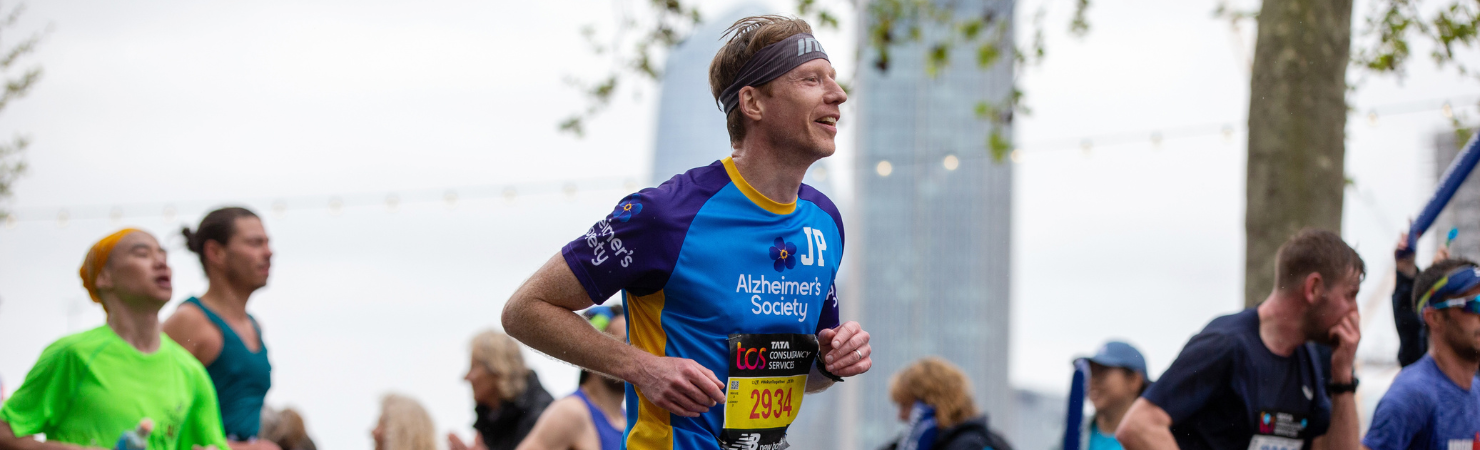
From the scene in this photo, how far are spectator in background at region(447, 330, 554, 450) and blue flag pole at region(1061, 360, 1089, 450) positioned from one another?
2.59 metres

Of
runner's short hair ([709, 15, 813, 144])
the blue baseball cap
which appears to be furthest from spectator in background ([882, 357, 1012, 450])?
runner's short hair ([709, 15, 813, 144])

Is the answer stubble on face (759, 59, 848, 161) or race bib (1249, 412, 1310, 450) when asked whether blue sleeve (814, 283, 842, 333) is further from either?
race bib (1249, 412, 1310, 450)

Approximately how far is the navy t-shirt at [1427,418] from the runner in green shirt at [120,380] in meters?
4.09

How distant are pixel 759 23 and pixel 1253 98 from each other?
4471mm

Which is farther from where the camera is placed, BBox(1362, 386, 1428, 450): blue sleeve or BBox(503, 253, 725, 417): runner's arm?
BBox(1362, 386, 1428, 450): blue sleeve

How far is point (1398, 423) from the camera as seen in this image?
420 centimetres

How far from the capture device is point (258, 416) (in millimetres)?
5004

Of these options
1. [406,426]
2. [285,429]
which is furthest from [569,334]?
[285,429]

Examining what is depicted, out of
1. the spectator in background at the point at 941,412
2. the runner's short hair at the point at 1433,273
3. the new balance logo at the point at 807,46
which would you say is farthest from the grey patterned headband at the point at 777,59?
the spectator in background at the point at 941,412

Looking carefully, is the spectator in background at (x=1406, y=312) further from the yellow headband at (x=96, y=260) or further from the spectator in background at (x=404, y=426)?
the yellow headband at (x=96, y=260)

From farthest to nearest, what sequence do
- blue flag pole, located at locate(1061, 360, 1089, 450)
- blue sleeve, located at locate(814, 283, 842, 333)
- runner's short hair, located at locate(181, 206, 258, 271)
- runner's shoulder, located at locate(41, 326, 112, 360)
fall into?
runner's short hair, located at locate(181, 206, 258, 271) < blue flag pole, located at locate(1061, 360, 1089, 450) < runner's shoulder, located at locate(41, 326, 112, 360) < blue sleeve, located at locate(814, 283, 842, 333)

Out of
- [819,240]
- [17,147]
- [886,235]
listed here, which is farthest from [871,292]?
[819,240]

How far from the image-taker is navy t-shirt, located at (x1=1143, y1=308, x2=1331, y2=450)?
13.3ft

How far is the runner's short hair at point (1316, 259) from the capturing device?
13.3ft
